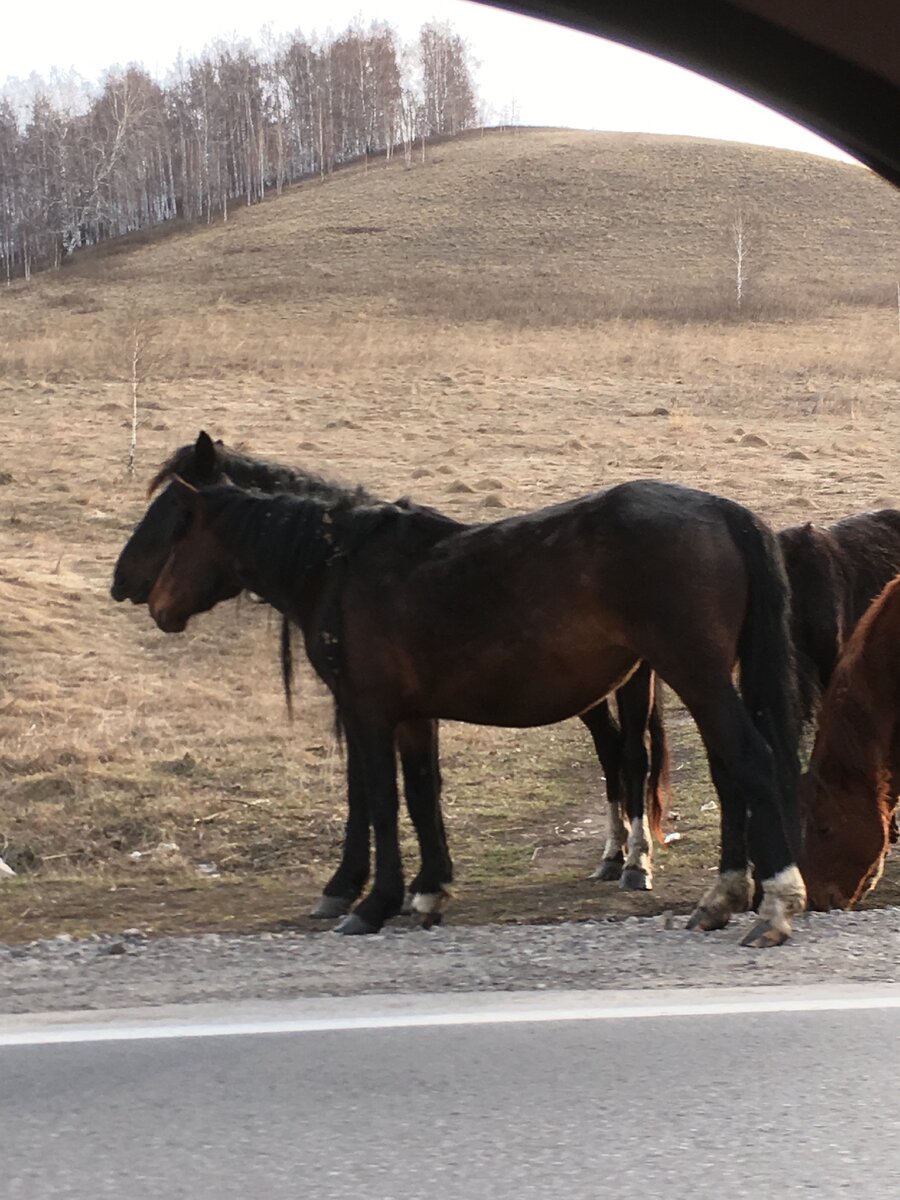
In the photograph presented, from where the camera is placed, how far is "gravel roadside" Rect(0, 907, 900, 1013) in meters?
4.70

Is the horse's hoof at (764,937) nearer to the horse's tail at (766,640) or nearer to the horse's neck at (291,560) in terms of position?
the horse's tail at (766,640)

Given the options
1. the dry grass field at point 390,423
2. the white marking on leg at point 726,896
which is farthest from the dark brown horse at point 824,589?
the white marking on leg at point 726,896

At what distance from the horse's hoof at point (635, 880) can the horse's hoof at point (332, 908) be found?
1.25 metres

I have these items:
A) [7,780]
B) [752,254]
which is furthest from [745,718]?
[752,254]

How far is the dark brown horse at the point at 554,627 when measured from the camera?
18.3ft

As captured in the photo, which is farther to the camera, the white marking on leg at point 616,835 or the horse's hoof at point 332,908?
the white marking on leg at point 616,835

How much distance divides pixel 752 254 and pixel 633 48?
6423cm

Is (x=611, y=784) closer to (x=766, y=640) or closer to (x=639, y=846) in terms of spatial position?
(x=639, y=846)

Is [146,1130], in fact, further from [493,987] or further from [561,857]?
[561,857]

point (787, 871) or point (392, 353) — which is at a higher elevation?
point (392, 353)

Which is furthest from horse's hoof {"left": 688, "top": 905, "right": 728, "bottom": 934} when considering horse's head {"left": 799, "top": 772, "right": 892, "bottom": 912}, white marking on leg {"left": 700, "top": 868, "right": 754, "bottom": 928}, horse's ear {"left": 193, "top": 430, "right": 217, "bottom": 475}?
horse's ear {"left": 193, "top": 430, "right": 217, "bottom": 475}

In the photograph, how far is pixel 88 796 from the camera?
8.41 metres

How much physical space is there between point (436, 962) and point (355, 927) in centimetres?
75

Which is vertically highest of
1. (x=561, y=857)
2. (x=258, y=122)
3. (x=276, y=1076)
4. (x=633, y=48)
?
(x=258, y=122)
